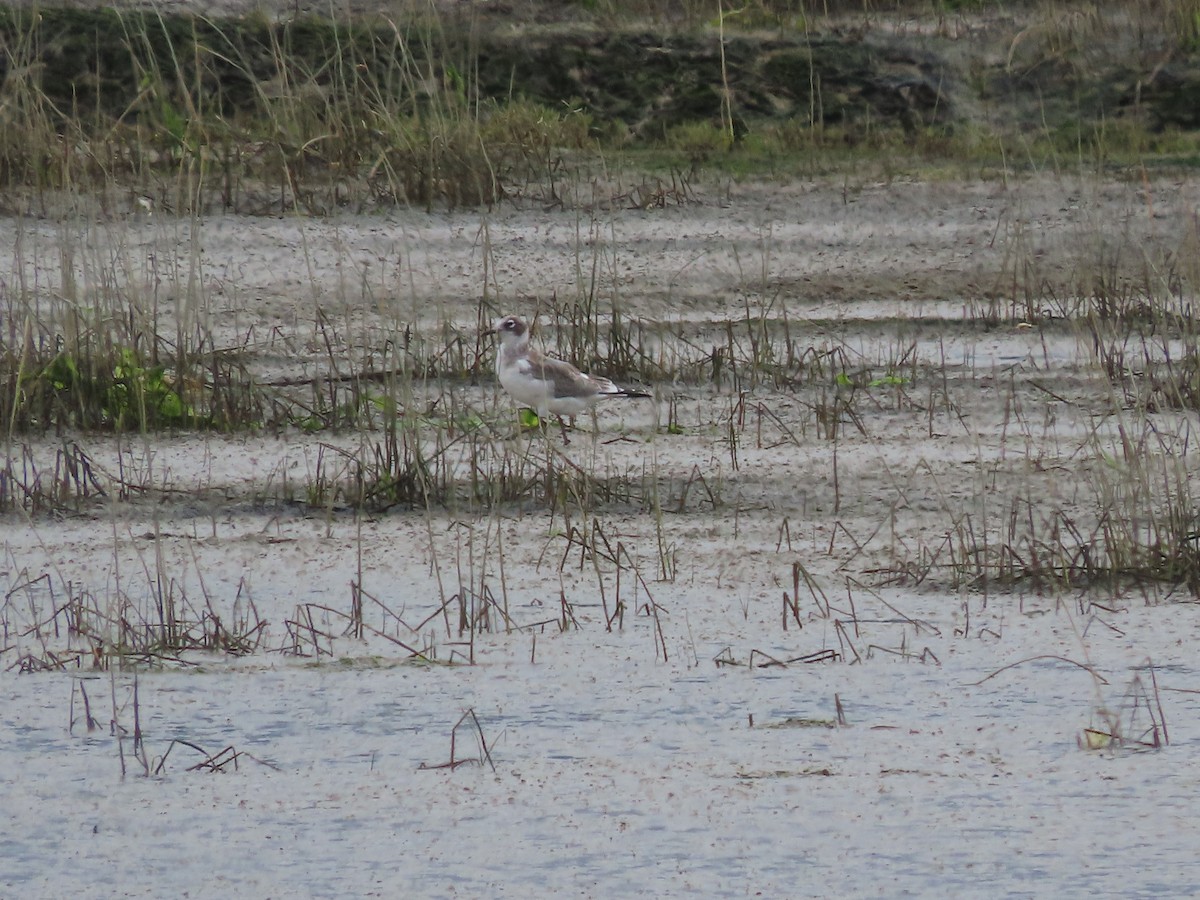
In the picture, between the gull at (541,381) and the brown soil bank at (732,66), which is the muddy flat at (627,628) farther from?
the brown soil bank at (732,66)

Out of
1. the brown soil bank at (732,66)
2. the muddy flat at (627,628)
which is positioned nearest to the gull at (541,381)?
the muddy flat at (627,628)

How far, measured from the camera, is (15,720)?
4.64 metres

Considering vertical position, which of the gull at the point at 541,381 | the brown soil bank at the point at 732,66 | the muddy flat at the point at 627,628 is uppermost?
the brown soil bank at the point at 732,66

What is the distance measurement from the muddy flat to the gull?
174mm

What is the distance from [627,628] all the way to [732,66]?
25.1 ft

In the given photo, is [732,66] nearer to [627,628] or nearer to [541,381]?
[541,381]

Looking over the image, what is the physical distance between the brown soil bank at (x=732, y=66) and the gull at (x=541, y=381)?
15.3 feet

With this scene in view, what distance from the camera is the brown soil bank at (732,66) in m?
12.0

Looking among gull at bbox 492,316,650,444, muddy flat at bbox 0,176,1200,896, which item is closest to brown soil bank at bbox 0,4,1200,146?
muddy flat at bbox 0,176,1200,896

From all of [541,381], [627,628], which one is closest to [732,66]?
[541,381]

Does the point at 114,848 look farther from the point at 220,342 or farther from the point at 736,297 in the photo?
the point at 736,297

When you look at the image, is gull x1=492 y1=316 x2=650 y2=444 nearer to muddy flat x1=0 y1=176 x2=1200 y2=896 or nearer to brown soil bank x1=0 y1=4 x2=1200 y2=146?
muddy flat x1=0 y1=176 x2=1200 y2=896

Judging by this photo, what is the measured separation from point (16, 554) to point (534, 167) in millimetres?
5376

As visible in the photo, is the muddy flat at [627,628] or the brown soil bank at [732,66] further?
the brown soil bank at [732,66]
